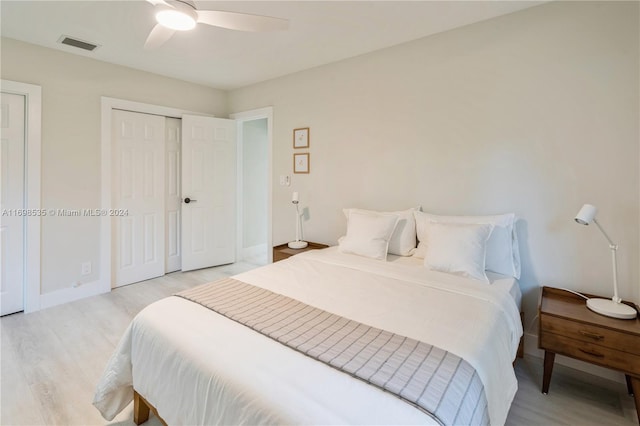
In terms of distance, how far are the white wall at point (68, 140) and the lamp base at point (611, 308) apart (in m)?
4.23

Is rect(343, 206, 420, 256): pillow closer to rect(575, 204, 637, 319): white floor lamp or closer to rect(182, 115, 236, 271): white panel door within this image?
rect(575, 204, 637, 319): white floor lamp

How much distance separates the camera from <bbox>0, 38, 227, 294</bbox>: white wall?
2.85 meters

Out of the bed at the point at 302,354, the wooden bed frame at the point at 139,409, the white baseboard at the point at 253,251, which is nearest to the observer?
the bed at the point at 302,354

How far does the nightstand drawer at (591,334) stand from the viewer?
5.17 ft

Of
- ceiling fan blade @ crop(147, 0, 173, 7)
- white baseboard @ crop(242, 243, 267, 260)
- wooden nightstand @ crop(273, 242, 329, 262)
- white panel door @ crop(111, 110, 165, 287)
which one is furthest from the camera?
white baseboard @ crop(242, 243, 267, 260)

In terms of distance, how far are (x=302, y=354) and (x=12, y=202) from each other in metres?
3.18

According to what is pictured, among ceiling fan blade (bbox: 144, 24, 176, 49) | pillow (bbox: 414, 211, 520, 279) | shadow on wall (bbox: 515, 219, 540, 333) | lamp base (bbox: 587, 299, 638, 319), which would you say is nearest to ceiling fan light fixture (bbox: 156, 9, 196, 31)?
ceiling fan blade (bbox: 144, 24, 176, 49)

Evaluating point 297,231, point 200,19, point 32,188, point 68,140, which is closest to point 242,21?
point 200,19

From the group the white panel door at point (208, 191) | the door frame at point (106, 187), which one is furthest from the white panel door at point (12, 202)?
the white panel door at point (208, 191)

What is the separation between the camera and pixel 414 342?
1.22 m

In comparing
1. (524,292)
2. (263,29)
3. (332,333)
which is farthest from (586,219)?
(263,29)

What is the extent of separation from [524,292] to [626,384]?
705 mm

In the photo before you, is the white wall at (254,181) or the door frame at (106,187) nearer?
the door frame at (106,187)

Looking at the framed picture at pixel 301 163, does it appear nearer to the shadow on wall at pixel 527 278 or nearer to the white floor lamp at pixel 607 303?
the shadow on wall at pixel 527 278
